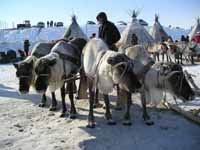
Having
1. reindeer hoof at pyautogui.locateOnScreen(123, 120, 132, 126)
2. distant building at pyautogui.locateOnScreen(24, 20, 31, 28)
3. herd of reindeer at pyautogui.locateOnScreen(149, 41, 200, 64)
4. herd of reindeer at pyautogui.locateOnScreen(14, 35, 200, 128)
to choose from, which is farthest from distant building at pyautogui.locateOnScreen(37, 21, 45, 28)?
reindeer hoof at pyautogui.locateOnScreen(123, 120, 132, 126)

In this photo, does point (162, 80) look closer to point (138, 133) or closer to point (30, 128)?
point (138, 133)

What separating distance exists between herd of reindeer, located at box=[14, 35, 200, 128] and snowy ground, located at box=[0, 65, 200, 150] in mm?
237

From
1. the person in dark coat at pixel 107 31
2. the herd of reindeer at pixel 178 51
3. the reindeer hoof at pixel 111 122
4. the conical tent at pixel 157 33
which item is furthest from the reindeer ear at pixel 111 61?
the conical tent at pixel 157 33

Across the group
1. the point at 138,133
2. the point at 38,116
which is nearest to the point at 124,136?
the point at 138,133

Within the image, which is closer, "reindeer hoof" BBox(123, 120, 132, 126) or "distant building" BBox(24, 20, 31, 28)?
"reindeer hoof" BBox(123, 120, 132, 126)

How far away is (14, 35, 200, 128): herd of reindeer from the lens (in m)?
5.77

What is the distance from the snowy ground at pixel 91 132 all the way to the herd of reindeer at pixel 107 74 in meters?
Result: 0.24

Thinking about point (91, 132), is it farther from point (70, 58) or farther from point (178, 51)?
point (178, 51)

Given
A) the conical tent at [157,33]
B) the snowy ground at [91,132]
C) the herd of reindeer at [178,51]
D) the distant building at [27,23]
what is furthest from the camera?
the distant building at [27,23]

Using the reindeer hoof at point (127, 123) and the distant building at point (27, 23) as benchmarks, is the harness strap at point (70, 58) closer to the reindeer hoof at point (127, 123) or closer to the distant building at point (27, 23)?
the reindeer hoof at point (127, 123)

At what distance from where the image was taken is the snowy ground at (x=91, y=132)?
530 cm

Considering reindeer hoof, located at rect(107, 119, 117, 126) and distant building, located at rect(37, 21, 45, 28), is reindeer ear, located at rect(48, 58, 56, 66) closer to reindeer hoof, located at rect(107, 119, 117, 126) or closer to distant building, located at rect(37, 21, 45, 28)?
reindeer hoof, located at rect(107, 119, 117, 126)

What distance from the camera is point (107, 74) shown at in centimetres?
589

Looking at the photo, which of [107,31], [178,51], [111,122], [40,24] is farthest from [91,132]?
[40,24]
